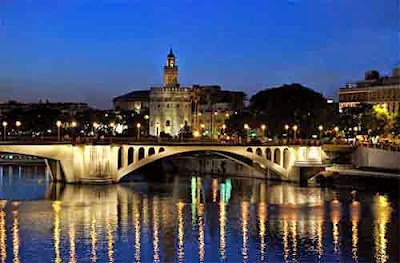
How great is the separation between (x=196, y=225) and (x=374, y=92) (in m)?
69.5

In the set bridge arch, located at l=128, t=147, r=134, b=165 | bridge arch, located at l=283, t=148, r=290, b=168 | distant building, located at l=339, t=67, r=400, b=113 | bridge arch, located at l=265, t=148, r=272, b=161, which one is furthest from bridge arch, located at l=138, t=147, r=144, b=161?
distant building, located at l=339, t=67, r=400, b=113

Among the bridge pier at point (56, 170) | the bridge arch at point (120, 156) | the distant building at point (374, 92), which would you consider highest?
the distant building at point (374, 92)

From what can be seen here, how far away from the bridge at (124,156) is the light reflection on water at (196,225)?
188 centimetres

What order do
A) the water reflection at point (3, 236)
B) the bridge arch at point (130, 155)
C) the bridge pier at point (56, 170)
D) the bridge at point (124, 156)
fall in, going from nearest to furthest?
the water reflection at point (3, 236) < the bridge at point (124, 156) < the bridge pier at point (56, 170) < the bridge arch at point (130, 155)

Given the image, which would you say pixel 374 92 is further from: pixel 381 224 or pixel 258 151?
pixel 381 224

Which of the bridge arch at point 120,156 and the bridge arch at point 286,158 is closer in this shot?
the bridge arch at point 120,156

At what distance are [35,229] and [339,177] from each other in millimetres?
32302

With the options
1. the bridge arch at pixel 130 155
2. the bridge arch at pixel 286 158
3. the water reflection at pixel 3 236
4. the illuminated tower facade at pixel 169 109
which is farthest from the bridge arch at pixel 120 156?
the illuminated tower facade at pixel 169 109

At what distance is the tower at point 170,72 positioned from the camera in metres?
144

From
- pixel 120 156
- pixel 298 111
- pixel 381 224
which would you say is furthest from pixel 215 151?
pixel 381 224

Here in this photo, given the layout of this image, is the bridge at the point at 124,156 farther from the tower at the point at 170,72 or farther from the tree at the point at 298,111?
the tower at the point at 170,72

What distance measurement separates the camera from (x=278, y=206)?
55625 mm

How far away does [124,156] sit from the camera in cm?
6862

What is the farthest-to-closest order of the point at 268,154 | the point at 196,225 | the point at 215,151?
the point at 268,154 → the point at 215,151 → the point at 196,225
